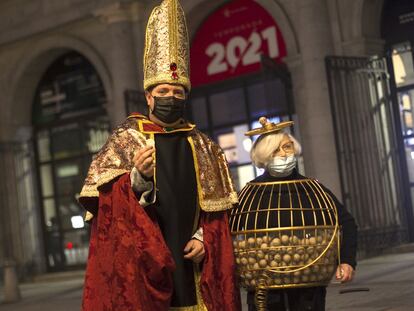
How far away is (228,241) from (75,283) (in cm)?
1300

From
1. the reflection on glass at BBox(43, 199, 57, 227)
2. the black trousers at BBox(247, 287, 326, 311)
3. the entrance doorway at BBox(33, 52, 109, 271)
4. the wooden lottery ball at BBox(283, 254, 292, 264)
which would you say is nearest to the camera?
the wooden lottery ball at BBox(283, 254, 292, 264)

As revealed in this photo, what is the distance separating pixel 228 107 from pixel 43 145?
18.3 ft

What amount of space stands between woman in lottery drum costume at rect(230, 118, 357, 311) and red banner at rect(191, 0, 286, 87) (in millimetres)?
10792

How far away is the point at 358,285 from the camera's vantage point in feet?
32.9

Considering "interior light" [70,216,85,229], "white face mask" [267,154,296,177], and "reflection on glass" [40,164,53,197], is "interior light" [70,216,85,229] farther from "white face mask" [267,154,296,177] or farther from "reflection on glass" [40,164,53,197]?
"white face mask" [267,154,296,177]

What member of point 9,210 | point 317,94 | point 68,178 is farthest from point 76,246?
point 317,94

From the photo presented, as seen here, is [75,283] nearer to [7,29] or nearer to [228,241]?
[7,29]

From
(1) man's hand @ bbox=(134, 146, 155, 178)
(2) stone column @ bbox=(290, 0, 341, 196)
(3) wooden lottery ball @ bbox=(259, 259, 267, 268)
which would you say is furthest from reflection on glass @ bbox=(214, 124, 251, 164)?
(1) man's hand @ bbox=(134, 146, 155, 178)

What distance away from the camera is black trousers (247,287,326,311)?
4.45 m

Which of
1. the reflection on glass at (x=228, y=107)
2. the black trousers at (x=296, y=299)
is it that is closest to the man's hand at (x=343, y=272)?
the black trousers at (x=296, y=299)

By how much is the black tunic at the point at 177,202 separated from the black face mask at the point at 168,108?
10 cm

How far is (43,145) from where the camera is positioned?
2012cm

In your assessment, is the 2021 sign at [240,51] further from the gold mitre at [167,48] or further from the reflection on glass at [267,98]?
the gold mitre at [167,48]

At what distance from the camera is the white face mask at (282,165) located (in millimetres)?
4469
